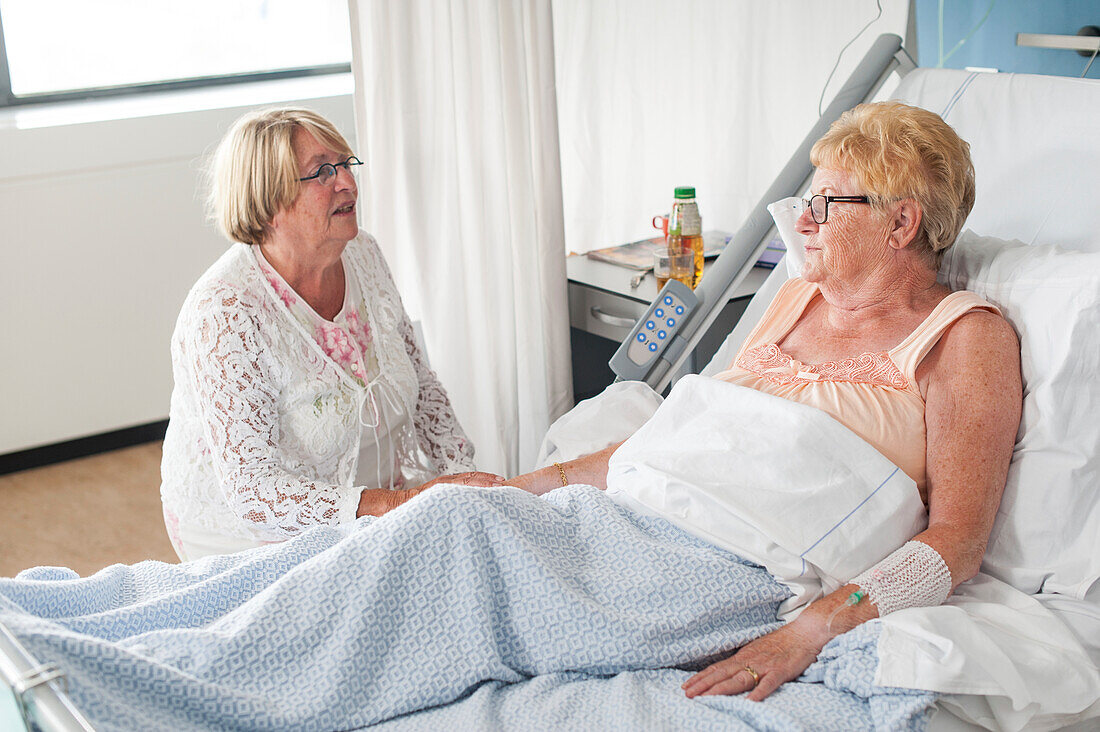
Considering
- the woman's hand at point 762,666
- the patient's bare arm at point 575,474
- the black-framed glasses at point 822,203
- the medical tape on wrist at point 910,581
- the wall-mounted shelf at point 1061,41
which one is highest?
the wall-mounted shelf at point 1061,41

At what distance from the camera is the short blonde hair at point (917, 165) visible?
169cm

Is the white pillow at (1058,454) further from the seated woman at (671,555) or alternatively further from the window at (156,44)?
the window at (156,44)

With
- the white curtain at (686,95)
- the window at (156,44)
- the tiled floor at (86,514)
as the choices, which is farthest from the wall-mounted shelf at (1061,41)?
the window at (156,44)

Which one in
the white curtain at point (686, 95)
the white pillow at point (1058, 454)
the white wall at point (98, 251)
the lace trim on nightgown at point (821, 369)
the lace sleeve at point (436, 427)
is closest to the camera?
the white pillow at point (1058, 454)

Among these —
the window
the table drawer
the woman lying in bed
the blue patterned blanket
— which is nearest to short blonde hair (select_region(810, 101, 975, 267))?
the woman lying in bed

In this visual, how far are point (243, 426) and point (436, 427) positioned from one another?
1.61 feet

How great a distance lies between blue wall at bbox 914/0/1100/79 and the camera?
2201 mm

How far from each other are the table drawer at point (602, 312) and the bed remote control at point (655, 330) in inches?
13.6

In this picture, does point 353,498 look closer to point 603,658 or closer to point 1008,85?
point 603,658

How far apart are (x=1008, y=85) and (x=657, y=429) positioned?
97cm

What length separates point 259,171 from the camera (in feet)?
6.26

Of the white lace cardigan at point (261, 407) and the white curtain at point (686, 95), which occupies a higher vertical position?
the white curtain at point (686, 95)

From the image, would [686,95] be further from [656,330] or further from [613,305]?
[656,330]

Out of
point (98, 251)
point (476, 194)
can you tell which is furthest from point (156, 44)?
point (476, 194)
